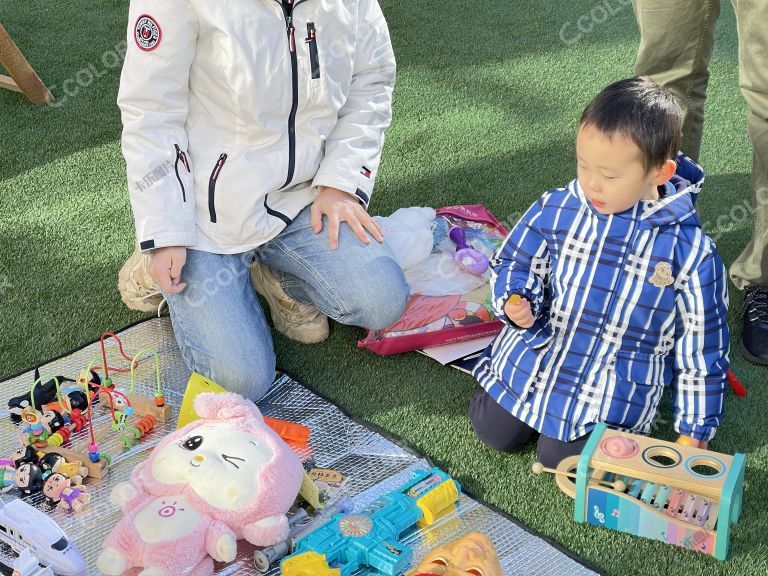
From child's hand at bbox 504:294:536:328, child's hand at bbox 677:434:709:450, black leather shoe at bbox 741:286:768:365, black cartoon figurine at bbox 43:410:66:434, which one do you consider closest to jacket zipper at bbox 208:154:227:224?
black cartoon figurine at bbox 43:410:66:434

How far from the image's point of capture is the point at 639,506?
1.48 m

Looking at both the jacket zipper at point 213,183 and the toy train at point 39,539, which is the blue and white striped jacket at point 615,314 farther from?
the toy train at point 39,539

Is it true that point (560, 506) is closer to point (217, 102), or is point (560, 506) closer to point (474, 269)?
point (474, 269)

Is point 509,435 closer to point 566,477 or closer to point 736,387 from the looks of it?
point 566,477

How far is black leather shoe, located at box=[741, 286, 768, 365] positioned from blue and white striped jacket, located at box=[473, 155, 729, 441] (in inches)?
13.7

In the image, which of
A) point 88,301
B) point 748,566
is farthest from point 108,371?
point 748,566

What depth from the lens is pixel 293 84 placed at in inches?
69.5

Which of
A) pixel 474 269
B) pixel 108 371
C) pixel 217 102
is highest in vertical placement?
pixel 217 102

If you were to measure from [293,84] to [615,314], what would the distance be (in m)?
0.73

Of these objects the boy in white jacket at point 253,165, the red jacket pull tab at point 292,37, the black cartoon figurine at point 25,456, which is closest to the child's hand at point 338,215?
the boy in white jacket at point 253,165

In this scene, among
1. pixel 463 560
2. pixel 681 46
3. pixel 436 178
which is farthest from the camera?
pixel 436 178

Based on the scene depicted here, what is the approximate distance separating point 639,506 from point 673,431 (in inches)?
11.4

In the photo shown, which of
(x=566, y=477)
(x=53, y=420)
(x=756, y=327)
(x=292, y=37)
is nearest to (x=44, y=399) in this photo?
(x=53, y=420)

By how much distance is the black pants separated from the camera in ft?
5.29
